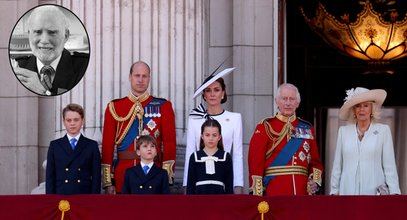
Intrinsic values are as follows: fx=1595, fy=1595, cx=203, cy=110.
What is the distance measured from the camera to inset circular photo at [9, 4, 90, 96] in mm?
15477

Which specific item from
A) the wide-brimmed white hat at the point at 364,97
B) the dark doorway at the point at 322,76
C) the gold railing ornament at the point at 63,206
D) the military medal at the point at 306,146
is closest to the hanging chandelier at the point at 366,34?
the dark doorway at the point at 322,76

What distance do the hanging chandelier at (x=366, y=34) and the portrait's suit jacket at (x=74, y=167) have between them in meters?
6.68

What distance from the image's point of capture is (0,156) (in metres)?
16.7

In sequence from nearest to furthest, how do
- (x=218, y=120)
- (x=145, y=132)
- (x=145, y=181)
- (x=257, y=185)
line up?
(x=145, y=181), (x=257, y=185), (x=145, y=132), (x=218, y=120)

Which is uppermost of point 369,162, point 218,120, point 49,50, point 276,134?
point 49,50

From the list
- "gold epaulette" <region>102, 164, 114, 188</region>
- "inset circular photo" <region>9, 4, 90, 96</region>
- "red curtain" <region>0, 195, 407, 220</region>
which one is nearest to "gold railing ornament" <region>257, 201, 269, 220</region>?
"red curtain" <region>0, 195, 407, 220</region>

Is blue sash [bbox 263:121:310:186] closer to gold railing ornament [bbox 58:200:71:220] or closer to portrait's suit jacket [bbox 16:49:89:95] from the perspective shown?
gold railing ornament [bbox 58:200:71:220]

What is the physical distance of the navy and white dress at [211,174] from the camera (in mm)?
13562

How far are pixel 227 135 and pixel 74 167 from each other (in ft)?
4.83

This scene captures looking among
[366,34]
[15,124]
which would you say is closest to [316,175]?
[15,124]

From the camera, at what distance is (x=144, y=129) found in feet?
46.6

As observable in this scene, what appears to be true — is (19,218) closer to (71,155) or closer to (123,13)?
(71,155)

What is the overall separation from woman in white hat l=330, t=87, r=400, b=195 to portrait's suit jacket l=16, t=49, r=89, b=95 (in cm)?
279

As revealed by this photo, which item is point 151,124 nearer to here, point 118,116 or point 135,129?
point 135,129
